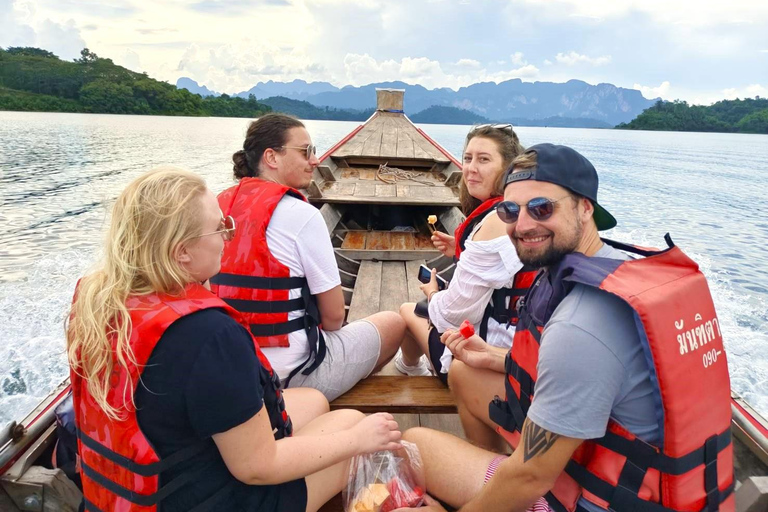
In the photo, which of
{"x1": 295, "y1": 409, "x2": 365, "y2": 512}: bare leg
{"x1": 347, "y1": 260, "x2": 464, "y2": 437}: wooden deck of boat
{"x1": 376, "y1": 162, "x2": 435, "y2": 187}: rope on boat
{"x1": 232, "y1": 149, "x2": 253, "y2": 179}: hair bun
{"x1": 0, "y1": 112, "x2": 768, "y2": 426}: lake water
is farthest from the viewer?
{"x1": 376, "y1": 162, "x2": 435, "y2": 187}: rope on boat

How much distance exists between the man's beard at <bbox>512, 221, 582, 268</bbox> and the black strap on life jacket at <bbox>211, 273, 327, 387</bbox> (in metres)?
0.92

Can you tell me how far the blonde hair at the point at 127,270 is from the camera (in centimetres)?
106

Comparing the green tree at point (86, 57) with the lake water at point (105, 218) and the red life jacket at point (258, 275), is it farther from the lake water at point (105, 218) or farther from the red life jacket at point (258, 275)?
the red life jacket at point (258, 275)

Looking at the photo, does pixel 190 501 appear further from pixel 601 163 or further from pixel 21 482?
pixel 601 163

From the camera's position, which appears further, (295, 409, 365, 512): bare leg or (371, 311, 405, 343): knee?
(371, 311, 405, 343): knee

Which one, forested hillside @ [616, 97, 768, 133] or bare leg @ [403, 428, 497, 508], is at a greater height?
forested hillside @ [616, 97, 768, 133]

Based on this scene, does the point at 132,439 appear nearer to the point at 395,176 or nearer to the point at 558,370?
the point at 558,370

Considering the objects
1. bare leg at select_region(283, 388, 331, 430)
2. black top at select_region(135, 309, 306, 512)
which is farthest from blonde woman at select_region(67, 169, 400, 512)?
bare leg at select_region(283, 388, 331, 430)

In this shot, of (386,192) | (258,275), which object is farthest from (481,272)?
(386,192)

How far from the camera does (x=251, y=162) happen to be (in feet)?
7.09

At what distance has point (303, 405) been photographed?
68.1 inches

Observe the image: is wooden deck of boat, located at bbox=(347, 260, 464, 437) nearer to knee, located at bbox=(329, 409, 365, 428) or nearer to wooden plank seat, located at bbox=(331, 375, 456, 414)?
wooden plank seat, located at bbox=(331, 375, 456, 414)

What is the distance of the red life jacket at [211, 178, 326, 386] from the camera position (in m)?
1.82

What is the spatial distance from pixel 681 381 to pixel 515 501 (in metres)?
0.49
